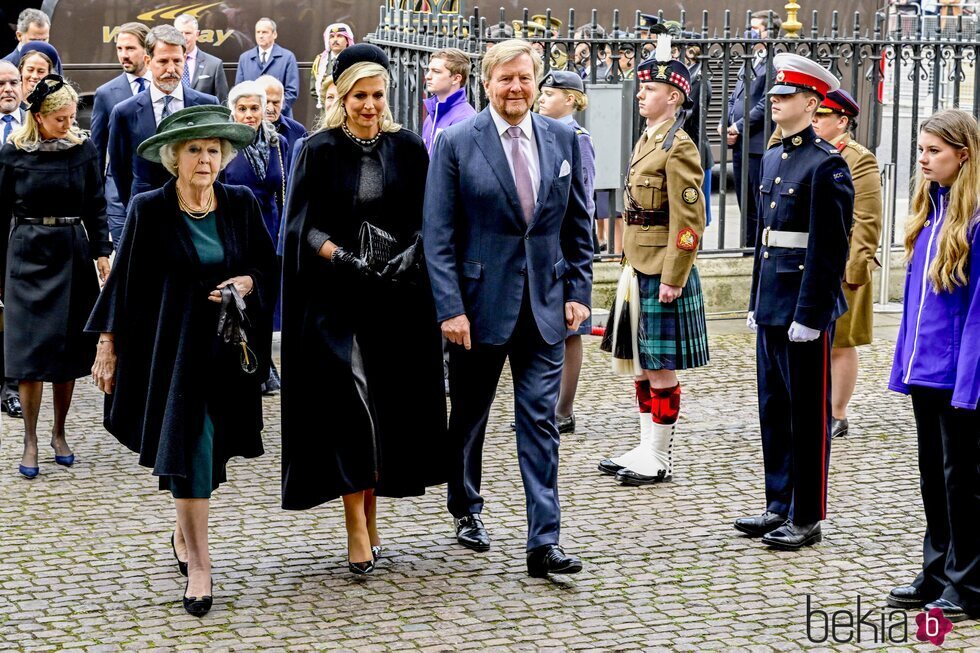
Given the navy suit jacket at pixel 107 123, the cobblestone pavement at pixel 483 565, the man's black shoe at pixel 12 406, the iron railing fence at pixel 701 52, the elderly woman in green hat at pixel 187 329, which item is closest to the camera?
the cobblestone pavement at pixel 483 565

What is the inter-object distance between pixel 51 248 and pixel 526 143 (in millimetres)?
2996

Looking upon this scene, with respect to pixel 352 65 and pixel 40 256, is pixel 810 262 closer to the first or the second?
pixel 352 65

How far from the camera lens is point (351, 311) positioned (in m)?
6.09

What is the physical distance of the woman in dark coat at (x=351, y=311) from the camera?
237 inches

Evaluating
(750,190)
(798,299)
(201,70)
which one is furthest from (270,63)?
(798,299)

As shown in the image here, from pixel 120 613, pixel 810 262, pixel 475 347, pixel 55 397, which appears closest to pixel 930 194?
pixel 810 262

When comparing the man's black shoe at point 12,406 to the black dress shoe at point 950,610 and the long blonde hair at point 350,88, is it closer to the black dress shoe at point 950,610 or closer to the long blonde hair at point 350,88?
the long blonde hair at point 350,88

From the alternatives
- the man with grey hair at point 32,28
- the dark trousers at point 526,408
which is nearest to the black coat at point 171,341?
A: the dark trousers at point 526,408

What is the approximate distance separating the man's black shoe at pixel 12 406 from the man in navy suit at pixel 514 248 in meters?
3.69

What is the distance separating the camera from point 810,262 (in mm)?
6309

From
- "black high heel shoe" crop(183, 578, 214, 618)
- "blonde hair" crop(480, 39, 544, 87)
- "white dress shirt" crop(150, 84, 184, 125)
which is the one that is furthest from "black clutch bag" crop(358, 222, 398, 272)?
"white dress shirt" crop(150, 84, 184, 125)

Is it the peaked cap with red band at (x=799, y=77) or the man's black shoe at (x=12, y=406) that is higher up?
the peaked cap with red band at (x=799, y=77)

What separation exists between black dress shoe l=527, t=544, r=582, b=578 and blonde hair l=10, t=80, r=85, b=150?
351 cm

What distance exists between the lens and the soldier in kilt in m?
7.37
